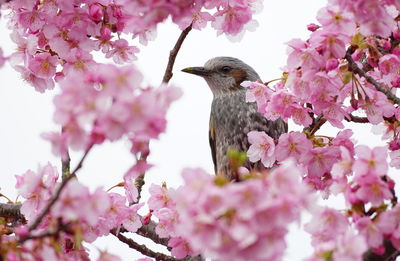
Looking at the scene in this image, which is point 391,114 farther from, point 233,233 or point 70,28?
point 233,233

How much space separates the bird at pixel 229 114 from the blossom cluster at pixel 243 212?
3319 mm

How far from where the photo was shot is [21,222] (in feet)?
10.9

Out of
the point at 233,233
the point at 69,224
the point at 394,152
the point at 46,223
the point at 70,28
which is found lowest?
the point at 233,233

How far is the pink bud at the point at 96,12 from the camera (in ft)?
10.2

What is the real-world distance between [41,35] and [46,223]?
43.6 inches

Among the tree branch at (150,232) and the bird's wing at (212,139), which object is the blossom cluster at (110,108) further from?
the bird's wing at (212,139)

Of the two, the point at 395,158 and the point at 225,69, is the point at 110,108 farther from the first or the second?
the point at 225,69

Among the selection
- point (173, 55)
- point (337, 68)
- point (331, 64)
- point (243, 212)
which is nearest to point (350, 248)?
point (243, 212)

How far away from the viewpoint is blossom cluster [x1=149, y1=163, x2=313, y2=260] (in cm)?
148

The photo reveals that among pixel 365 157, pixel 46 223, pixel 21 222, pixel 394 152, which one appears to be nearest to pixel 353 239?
pixel 365 157

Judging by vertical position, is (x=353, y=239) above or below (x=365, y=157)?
below

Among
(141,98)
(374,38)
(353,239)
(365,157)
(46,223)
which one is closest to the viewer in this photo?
(141,98)

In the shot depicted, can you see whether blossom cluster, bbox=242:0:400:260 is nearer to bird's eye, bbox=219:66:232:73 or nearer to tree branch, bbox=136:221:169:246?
tree branch, bbox=136:221:169:246

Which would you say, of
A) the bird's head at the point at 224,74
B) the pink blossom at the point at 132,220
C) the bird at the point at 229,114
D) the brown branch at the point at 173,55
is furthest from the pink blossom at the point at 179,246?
the bird's head at the point at 224,74
